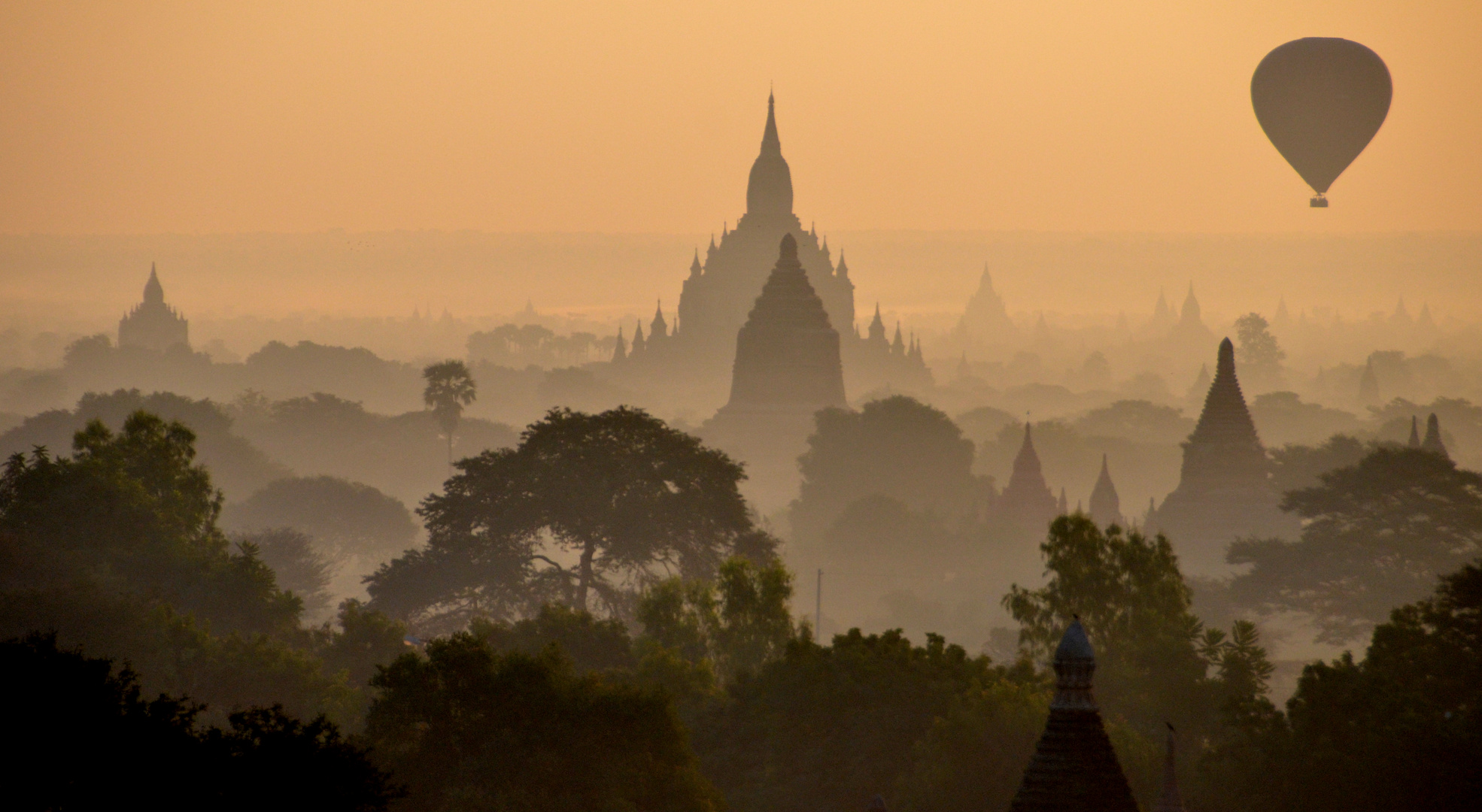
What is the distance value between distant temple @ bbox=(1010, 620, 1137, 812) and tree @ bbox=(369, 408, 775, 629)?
3129cm

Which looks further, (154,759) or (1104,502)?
(1104,502)

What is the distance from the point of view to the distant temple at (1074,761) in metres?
23.5

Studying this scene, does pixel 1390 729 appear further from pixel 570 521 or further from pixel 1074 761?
pixel 570 521

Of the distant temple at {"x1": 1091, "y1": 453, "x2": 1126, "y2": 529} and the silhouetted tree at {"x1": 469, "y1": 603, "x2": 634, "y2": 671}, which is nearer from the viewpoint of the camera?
the silhouetted tree at {"x1": 469, "y1": 603, "x2": 634, "y2": 671}

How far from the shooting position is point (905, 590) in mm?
91000

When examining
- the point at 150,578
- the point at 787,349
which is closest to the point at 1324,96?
the point at 787,349

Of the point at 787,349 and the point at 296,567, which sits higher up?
the point at 787,349

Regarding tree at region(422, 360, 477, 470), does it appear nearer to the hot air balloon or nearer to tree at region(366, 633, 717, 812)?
the hot air balloon

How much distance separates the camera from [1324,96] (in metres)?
110

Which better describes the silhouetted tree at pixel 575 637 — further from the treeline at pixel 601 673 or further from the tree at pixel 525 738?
the tree at pixel 525 738

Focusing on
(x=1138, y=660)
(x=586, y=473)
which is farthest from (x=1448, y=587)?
(x=586, y=473)

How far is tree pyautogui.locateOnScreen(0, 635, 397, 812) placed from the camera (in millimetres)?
24500

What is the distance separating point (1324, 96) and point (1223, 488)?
1064 inches

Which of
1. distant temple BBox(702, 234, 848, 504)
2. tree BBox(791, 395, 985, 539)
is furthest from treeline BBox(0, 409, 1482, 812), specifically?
distant temple BBox(702, 234, 848, 504)
